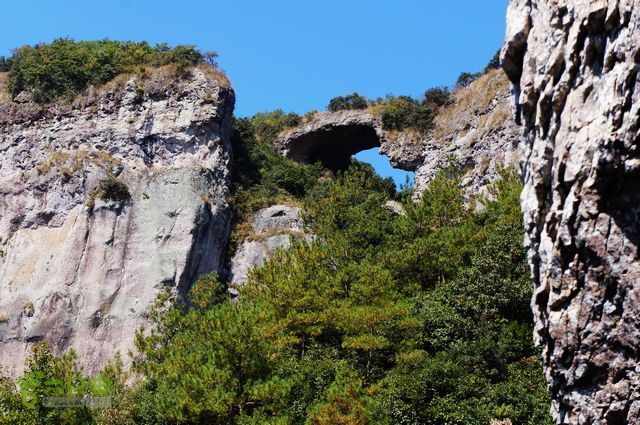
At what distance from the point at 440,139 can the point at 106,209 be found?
18.2 metres

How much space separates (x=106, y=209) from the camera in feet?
107

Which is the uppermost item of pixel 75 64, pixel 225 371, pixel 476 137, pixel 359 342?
pixel 75 64

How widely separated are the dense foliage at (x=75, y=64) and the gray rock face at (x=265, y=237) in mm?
8540

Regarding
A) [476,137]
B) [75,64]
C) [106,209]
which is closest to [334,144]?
[476,137]

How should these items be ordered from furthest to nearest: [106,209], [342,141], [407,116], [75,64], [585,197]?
[342,141]
[407,116]
[75,64]
[106,209]
[585,197]

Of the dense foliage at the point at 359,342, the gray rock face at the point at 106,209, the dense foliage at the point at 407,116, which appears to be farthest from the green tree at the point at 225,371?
the dense foliage at the point at 407,116

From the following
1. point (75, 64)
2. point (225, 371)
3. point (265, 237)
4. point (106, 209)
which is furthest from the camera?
point (75, 64)

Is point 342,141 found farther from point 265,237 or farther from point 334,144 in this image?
point 265,237

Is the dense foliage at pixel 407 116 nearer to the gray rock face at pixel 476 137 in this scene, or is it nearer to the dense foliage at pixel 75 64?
the gray rock face at pixel 476 137

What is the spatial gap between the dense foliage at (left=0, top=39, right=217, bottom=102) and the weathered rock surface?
887 cm

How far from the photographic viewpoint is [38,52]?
3791 centimetres

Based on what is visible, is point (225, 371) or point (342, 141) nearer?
point (225, 371)

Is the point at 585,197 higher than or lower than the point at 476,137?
lower

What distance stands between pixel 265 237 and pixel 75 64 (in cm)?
1327
